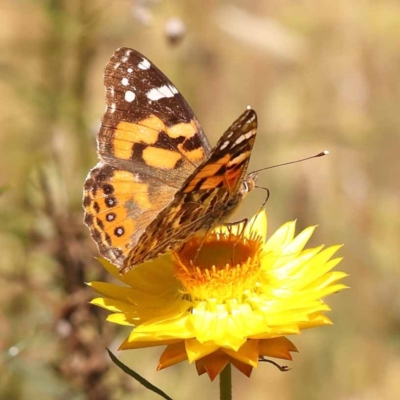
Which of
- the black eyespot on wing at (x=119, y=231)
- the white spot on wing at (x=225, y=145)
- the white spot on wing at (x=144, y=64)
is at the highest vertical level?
the white spot on wing at (x=144, y=64)

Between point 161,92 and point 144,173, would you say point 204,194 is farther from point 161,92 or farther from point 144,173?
point 161,92

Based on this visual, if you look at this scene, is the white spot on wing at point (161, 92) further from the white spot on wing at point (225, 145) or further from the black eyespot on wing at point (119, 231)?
the white spot on wing at point (225, 145)

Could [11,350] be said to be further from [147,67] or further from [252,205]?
[252,205]

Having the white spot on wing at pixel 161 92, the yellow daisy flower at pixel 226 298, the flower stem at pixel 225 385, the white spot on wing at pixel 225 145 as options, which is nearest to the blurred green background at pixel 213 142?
the yellow daisy flower at pixel 226 298

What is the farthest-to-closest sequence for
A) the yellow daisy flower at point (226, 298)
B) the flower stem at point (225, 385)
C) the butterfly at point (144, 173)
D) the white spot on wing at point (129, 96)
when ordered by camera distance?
1. the white spot on wing at point (129, 96)
2. the butterfly at point (144, 173)
3. the yellow daisy flower at point (226, 298)
4. the flower stem at point (225, 385)

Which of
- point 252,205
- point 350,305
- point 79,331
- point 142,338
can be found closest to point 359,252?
point 350,305

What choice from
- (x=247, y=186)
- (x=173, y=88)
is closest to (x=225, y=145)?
(x=247, y=186)
